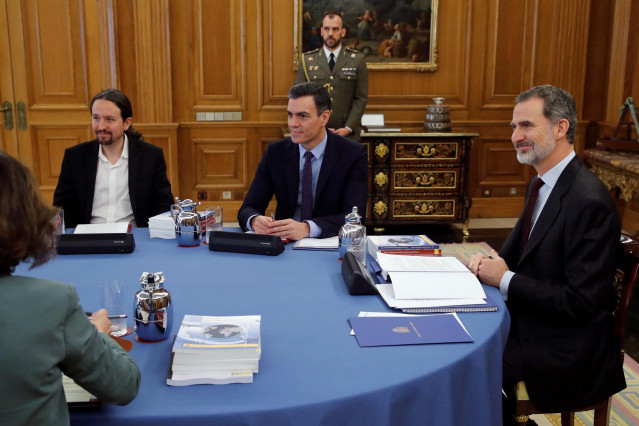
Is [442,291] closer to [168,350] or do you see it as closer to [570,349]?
[570,349]

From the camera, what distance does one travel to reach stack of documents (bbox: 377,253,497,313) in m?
1.96

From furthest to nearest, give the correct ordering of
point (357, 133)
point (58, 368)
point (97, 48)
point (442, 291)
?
1. point (97, 48)
2. point (357, 133)
3. point (442, 291)
4. point (58, 368)

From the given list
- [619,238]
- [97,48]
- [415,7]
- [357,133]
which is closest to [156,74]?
[97,48]

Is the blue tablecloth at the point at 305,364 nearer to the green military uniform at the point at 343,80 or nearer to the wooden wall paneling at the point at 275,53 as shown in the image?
the green military uniform at the point at 343,80

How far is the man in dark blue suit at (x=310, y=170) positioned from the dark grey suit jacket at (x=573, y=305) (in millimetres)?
1230

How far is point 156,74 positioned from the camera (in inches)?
245

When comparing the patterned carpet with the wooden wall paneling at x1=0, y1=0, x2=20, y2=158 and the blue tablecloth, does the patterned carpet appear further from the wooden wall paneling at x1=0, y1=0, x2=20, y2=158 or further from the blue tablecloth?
the wooden wall paneling at x1=0, y1=0, x2=20, y2=158

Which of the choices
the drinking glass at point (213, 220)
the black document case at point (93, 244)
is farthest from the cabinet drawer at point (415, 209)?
the black document case at point (93, 244)

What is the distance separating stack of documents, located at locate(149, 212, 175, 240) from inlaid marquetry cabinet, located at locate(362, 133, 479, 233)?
3.42m

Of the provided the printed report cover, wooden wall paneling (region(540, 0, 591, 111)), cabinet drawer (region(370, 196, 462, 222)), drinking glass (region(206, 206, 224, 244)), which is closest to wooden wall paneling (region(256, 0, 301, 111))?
cabinet drawer (region(370, 196, 462, 222))

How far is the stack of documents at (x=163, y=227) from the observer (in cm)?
279

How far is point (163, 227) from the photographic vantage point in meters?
2.80

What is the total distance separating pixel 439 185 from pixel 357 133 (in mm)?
959

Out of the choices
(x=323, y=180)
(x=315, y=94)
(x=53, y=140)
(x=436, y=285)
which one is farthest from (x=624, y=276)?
(x=53, y=140)
